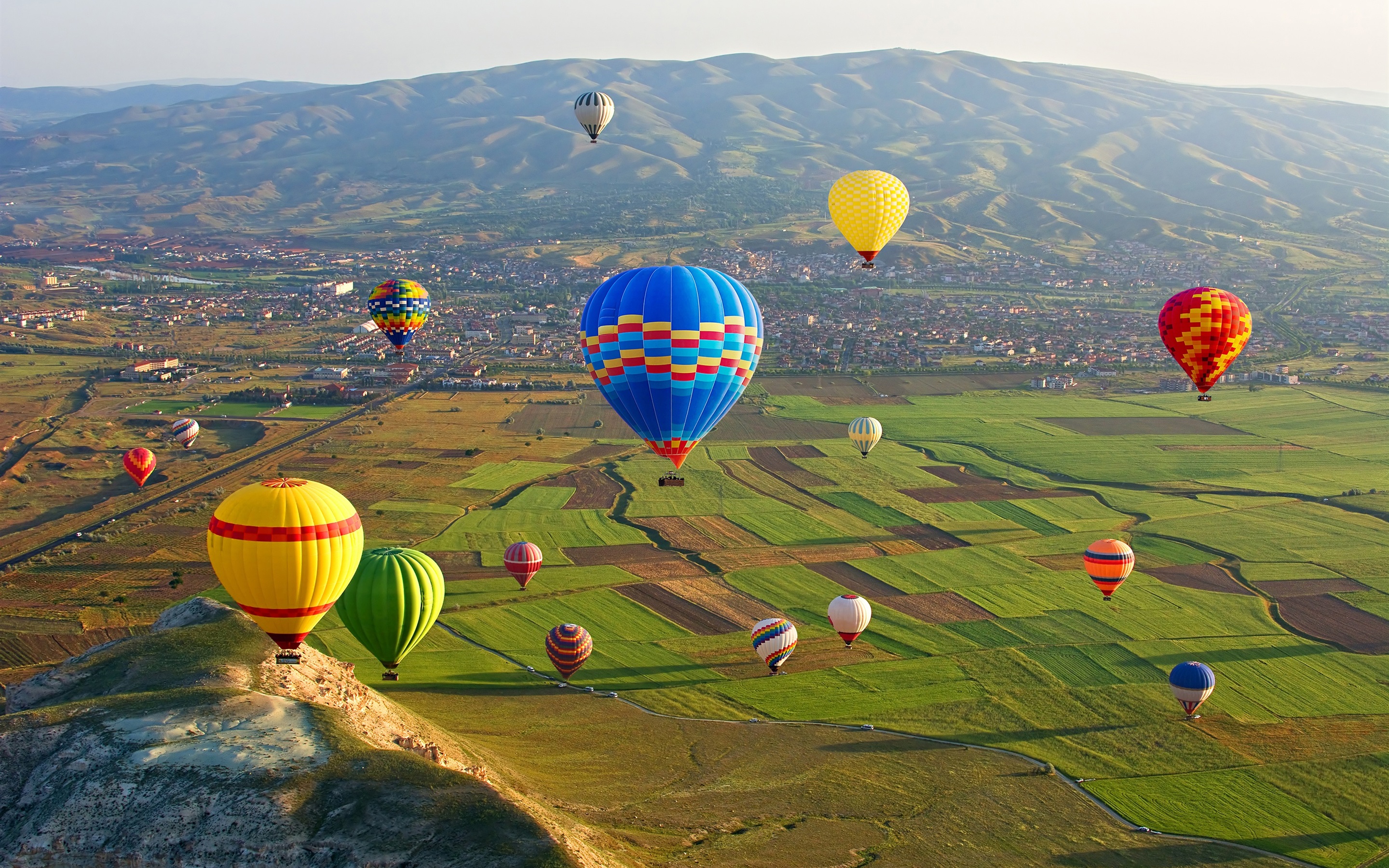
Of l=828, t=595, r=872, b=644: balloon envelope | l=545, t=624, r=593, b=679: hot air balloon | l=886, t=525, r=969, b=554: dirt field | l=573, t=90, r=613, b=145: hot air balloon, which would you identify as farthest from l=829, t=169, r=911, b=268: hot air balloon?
l=545, t=624, r=593, b=679: hot air balloon

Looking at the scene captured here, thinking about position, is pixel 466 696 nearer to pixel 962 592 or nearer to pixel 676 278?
pixel 676 278

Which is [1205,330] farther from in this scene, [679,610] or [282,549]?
[282,549]

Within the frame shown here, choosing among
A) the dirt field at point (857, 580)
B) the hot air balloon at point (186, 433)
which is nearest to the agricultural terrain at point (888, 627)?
the dirt field at point (857, 580)

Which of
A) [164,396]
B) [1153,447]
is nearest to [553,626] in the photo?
[1153,447]

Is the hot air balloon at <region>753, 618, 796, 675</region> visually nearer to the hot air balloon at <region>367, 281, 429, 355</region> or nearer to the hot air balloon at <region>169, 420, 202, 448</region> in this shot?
the hot air balloon at <region>367, 281, 429, 355</region>

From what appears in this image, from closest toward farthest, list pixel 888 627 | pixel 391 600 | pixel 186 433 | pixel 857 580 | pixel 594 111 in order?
1. pixel 391 600
2. pixel 888 627
3. pixel 857 580
4. pixel 594 111
5. pixel 186 433

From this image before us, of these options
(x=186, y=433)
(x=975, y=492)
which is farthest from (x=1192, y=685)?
(x=186, y=433)
